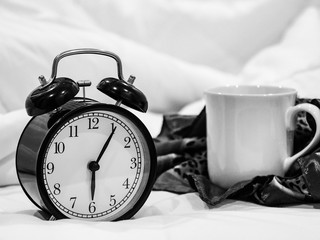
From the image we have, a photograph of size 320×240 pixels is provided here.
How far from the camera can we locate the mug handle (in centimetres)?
72

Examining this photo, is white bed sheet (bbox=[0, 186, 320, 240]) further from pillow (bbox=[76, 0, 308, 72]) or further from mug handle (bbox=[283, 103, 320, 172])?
pillow (bbox=[76, 0, 308, 72])

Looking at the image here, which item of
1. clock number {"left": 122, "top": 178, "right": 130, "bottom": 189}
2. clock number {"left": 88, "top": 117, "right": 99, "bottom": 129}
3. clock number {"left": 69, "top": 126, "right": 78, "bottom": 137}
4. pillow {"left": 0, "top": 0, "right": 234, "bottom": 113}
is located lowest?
clock number {"left": 122, "top": 178, "right": 130, "bottom": 189}

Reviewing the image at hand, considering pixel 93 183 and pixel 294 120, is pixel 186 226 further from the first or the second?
pixel 294 120

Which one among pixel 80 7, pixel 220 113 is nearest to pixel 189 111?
pixel 220 113

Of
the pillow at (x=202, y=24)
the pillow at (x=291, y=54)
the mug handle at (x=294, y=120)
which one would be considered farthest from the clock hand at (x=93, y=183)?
A: the pillow at (x=202, y=24)

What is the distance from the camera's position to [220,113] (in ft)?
2.39

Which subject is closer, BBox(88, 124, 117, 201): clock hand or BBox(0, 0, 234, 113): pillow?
BBox(88, 124, 117, 201): clock hand

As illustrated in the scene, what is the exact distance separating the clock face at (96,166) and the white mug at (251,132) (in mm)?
139

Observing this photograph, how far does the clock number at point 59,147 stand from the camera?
0.60 meters

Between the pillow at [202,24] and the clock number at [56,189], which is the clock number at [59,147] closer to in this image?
the clock number at [56,189]

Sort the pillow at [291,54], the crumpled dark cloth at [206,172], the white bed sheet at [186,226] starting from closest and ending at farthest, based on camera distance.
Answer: the white bed sheet at [186,226] < the crumpled dark cloth at [206,172] < the pillow at [291,54]

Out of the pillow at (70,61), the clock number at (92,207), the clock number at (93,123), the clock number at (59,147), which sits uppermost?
the pillow at (70,61)

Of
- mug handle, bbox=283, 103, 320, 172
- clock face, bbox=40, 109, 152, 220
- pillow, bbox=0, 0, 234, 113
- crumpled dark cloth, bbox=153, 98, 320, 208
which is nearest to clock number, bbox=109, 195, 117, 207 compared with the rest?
clock face, bbox=40, 109, 152, 220

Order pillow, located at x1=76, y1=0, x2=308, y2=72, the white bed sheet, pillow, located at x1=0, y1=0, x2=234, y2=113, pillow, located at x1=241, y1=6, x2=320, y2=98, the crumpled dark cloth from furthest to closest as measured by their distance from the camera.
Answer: pillow, located at x1=76, y1=0, x2=308, y2=72, pillow, located at x1=241, y1=6, x2=320, y2=98, pillow, located at x1=0, y1=0, x2=234, y2=113, the crumpled dark cloth, the white bed sheet
